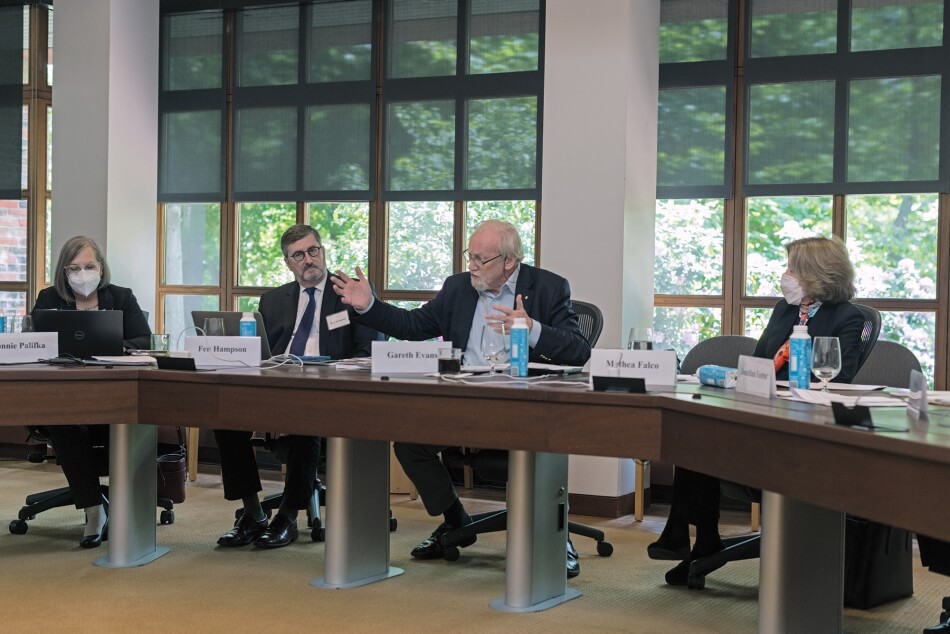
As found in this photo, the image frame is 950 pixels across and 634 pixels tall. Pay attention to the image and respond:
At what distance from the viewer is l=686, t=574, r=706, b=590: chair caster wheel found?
3.51 metres

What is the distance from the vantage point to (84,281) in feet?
14.4

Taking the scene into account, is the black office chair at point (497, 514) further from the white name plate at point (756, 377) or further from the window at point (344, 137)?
the window at point (344, 137)

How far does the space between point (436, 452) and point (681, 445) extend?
4.60 ft

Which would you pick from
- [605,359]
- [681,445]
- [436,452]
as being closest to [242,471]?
[436,452]

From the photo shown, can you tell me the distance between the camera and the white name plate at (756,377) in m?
2.55

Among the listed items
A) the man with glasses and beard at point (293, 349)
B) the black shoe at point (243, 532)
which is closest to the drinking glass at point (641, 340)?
the man with glasses and beard at point (293, 349)

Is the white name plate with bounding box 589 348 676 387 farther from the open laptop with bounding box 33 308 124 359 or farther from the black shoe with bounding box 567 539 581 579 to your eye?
the open laptop with bounding box 33 308 124 359

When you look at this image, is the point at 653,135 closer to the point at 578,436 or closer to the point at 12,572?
the point at 578,436

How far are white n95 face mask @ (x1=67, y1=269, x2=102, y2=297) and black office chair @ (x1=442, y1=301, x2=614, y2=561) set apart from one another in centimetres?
184

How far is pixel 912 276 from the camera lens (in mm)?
5316

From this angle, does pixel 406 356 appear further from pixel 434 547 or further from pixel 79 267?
pixel 79 267

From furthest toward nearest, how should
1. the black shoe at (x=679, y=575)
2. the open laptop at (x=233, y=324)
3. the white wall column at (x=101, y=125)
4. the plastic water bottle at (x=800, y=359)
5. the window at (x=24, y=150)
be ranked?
the window at (x=24, y=150), the white wall column at (x=101, y=125), the open laptop at (x=233, y=324), the black shoe at (x=679, y=575), the plastic water bottle at (x=800, y=359)

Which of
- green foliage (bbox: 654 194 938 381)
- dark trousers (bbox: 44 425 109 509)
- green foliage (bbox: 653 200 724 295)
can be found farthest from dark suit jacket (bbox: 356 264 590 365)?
green foliage (bbox: 653 200 724 295)

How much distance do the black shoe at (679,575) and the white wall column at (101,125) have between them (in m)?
3.83
